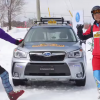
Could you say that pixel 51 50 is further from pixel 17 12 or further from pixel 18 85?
pixel 17 12

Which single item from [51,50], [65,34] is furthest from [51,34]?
[51,50]

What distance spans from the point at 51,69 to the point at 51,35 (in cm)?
167

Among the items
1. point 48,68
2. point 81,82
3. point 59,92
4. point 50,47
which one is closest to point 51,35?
point 50,47

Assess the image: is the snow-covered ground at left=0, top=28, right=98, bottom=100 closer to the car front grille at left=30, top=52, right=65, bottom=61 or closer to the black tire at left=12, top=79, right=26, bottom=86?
the black tire at left=12, top=79, right=26, bottom=86

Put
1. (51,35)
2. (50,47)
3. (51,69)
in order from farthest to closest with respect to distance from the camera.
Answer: (51,35)
(50,47)
(51,69)

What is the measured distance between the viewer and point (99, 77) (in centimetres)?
446

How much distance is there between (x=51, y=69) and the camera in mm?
5258

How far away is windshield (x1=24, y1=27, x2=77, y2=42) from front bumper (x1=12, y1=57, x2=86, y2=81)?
1239 mm

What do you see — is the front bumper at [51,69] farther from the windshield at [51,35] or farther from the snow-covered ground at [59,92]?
the windshield at [51,35]

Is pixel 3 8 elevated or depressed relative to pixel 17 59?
elevated

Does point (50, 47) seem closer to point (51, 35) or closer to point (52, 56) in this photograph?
point (52, 56)

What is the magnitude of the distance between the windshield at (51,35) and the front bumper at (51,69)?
1.24 metres

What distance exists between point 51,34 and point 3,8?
24547 millimetres

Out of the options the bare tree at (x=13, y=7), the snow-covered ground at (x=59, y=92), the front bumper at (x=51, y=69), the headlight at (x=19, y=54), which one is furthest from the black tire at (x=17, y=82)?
the bare tree at (x=13, y=7)
